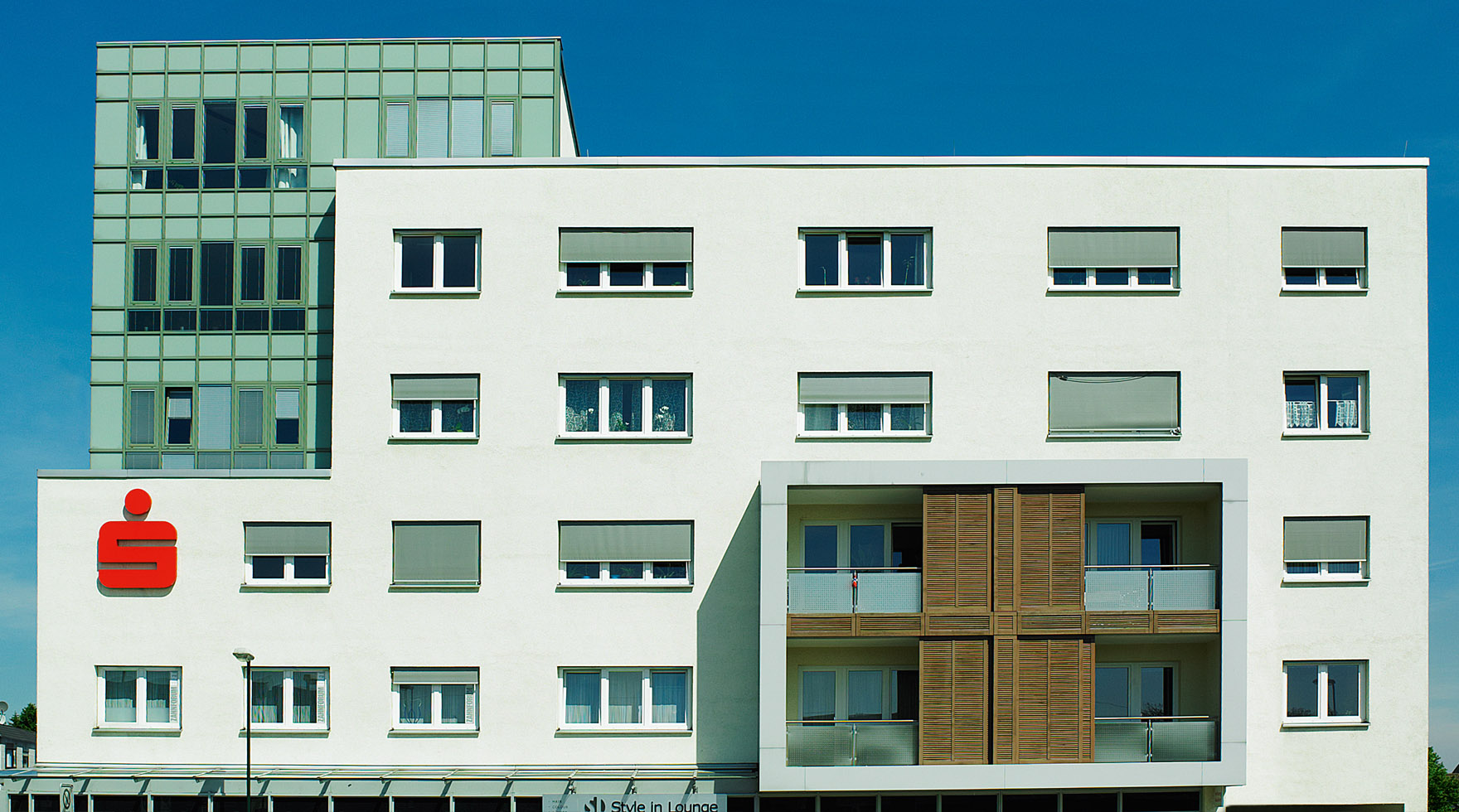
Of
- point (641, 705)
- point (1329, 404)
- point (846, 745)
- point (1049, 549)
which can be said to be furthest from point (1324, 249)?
point (641, 705)

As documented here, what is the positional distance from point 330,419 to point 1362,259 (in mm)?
17732

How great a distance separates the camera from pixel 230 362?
19625 millimetres

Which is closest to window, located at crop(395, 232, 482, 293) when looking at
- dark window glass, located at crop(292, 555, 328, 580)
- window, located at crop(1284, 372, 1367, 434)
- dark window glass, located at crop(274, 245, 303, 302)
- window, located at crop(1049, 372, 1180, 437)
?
dark window glass, located at crop(274, 245, 303, 302)

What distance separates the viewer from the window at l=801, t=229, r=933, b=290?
18609mm

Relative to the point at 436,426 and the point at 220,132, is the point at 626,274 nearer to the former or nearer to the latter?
the point at 436,426

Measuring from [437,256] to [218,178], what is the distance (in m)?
4.83

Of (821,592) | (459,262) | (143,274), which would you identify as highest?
(459,262)

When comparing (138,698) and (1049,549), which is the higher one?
(1049,549)

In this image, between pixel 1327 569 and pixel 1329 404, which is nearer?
pixel 1327 569

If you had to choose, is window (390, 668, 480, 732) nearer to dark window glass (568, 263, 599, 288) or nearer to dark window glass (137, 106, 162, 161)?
dark window glass (568, 263, 599, 288)

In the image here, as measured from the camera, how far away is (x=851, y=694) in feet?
58.9

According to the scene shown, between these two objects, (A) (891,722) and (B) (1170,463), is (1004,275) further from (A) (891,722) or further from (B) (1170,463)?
(A) (891,722)

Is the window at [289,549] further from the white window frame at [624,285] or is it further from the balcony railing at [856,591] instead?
the balcony railing at [856,591]

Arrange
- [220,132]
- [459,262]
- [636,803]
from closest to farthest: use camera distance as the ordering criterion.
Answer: [636,803] → [459,262] → [220,132]
